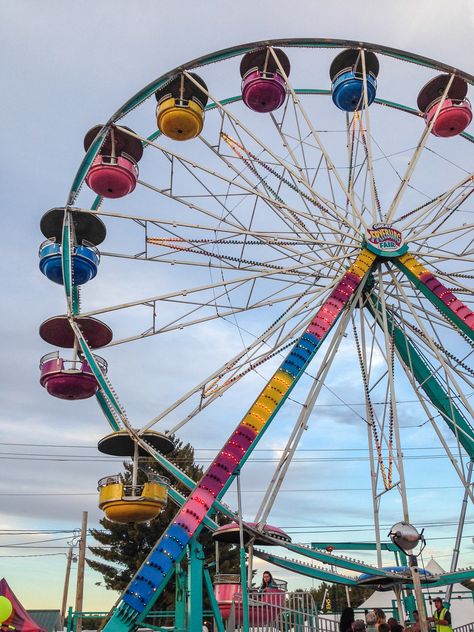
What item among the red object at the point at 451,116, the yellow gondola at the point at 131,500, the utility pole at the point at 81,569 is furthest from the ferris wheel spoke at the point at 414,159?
the utility pole at the point at 81,569

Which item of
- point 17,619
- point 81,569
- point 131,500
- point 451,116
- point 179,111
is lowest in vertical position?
point 17,619

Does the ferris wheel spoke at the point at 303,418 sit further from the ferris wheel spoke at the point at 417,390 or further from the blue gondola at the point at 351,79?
the blue gondola at the point at 351,79

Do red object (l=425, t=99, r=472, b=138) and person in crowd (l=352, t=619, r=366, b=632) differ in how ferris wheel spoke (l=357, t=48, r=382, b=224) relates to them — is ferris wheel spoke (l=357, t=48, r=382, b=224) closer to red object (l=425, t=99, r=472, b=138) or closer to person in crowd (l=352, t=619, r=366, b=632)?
red object (l=425, t=99, r=472, b=138)

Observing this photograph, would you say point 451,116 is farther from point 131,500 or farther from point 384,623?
point 384,623

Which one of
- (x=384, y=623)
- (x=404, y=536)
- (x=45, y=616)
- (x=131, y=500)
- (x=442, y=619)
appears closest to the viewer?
(x=404, y=536)

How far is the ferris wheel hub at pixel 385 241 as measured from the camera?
545 inches

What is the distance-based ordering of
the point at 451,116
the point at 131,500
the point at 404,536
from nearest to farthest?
1. the point at 404,536
2. the point at 131,500
3. the point at 451,116

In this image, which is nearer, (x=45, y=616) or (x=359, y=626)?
(x=359, y=626)

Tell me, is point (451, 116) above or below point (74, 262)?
above

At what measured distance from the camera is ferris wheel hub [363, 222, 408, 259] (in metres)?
13.9

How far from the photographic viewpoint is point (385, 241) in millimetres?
13992

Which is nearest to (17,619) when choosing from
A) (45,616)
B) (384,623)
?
(384,623)

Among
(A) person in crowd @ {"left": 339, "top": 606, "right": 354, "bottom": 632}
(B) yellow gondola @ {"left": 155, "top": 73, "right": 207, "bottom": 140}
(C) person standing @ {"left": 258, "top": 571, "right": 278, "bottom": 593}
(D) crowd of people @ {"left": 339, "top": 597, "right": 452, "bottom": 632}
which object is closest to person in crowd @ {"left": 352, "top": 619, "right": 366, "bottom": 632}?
(D) crowd of people @ {"left": 339, "top": 597, "right": 452, "bottom": 632}

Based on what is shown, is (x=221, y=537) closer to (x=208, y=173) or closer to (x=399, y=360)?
(x=399, y=360)
